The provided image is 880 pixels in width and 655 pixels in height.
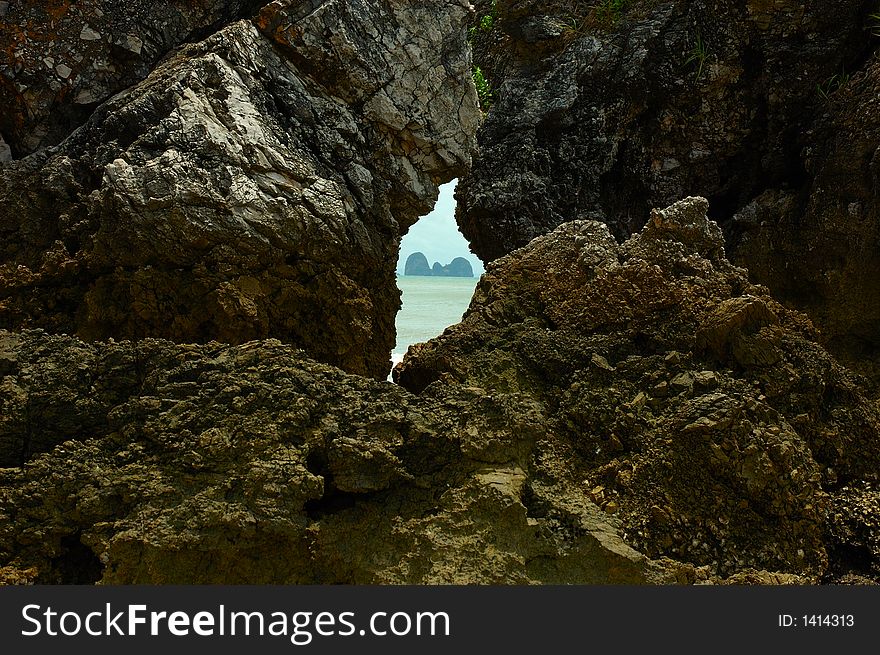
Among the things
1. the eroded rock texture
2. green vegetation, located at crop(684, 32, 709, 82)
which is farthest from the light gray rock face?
green vegetation, located at crop(684, 32, 709, 82)

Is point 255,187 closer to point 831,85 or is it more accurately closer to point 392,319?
point 392,319

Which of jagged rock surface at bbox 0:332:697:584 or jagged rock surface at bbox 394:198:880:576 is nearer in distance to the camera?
jagged rock surface at bbox 0:332:697:584

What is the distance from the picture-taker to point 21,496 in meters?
2.05

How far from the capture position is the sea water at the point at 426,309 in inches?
303

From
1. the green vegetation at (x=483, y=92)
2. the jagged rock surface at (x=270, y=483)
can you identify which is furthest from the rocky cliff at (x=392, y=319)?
the green vegetation at (x=483, y=92)

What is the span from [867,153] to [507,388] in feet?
12.9

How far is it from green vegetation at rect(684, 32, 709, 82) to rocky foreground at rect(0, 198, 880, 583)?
3.84 m

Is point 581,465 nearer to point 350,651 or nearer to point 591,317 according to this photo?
point 591,317

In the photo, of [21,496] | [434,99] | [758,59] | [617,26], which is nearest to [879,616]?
[21,496]

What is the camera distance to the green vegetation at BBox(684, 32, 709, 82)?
5895mm

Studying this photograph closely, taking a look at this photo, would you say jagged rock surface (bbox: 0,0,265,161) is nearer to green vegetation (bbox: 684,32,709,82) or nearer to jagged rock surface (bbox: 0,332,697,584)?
jagged rock surface (bbox: 0,332,697,584)

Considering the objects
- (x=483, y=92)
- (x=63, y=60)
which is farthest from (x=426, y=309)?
(x=63, y=60)

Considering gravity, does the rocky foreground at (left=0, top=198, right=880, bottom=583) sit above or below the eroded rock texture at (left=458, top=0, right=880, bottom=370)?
below

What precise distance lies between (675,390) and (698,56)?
14.6 ft
